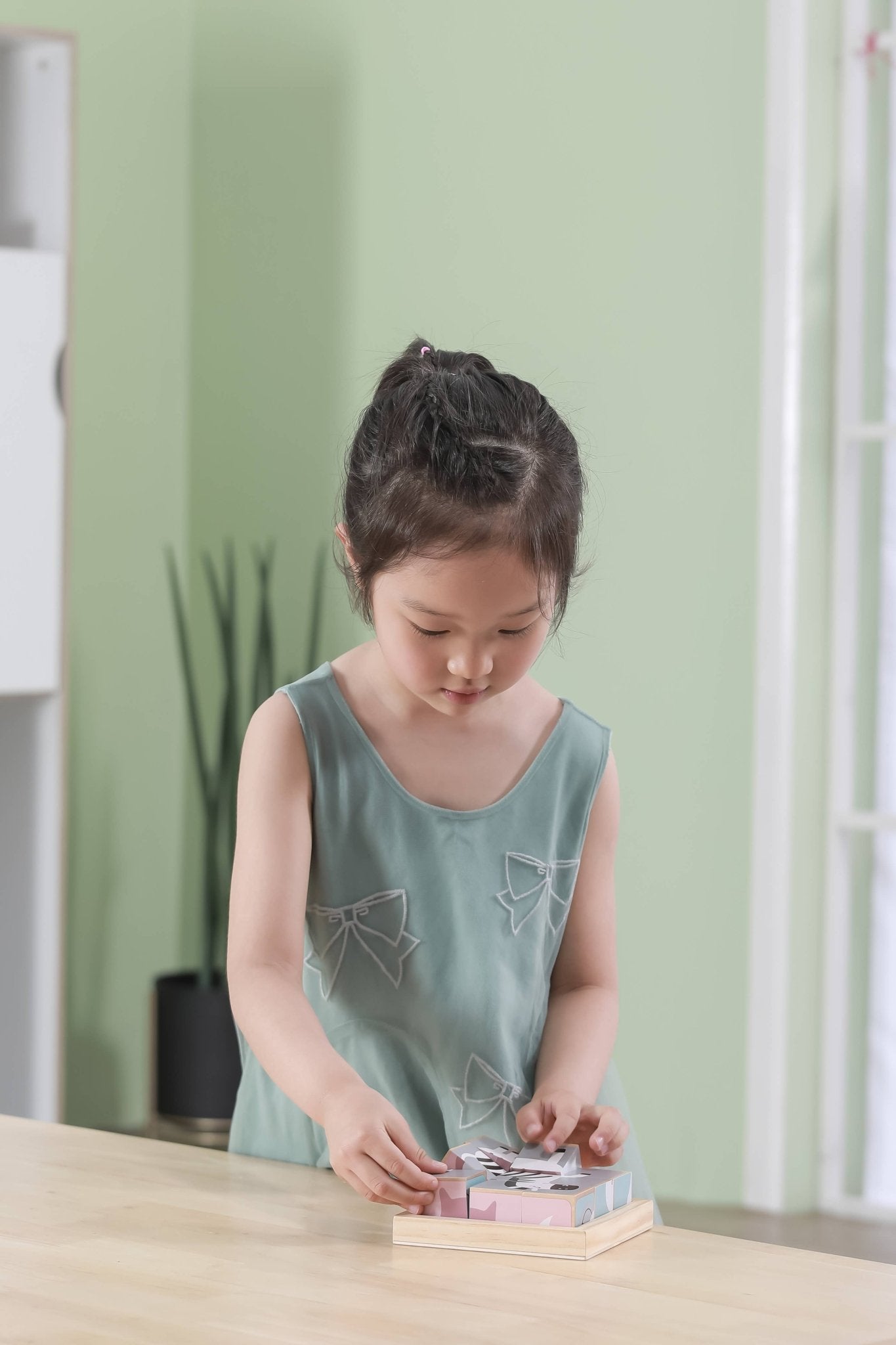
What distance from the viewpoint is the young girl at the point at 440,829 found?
1.19m

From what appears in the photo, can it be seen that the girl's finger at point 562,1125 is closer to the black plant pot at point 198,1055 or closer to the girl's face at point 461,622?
the girl's face at point 461,622

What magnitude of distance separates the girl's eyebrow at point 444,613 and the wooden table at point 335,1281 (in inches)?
14.6

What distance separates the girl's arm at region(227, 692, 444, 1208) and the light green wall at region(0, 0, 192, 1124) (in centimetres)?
223

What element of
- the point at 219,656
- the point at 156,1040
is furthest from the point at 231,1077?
the point at 219,656

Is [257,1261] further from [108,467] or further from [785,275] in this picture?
[108,467]

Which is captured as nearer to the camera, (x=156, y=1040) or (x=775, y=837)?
(x=775, y=837)

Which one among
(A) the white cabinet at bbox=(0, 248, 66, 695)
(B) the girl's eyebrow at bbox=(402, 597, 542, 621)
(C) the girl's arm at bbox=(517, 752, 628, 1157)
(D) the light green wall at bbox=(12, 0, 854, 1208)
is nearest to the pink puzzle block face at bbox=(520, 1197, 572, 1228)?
(C) the girl's arm at bbox=(517, 752, 628, 1157)

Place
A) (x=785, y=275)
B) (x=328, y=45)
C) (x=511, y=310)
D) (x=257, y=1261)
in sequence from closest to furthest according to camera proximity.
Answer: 1. (x=257, y=1261)
2. (x=785, y=275)
3. (x=511, y=310)
4. (x=328, y=45)

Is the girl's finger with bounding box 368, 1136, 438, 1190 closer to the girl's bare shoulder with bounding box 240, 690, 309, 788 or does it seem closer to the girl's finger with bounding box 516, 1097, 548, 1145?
the girl's finger with bounding box 516, 1097, 548, 1145

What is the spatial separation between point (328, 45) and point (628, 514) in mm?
1180

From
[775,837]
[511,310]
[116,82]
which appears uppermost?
[116,82]

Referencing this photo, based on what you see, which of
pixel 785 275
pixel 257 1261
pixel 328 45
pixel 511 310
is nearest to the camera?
pixel 257 1261

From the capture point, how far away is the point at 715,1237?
1019 millimetres

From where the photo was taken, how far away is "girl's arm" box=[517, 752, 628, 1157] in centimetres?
132
